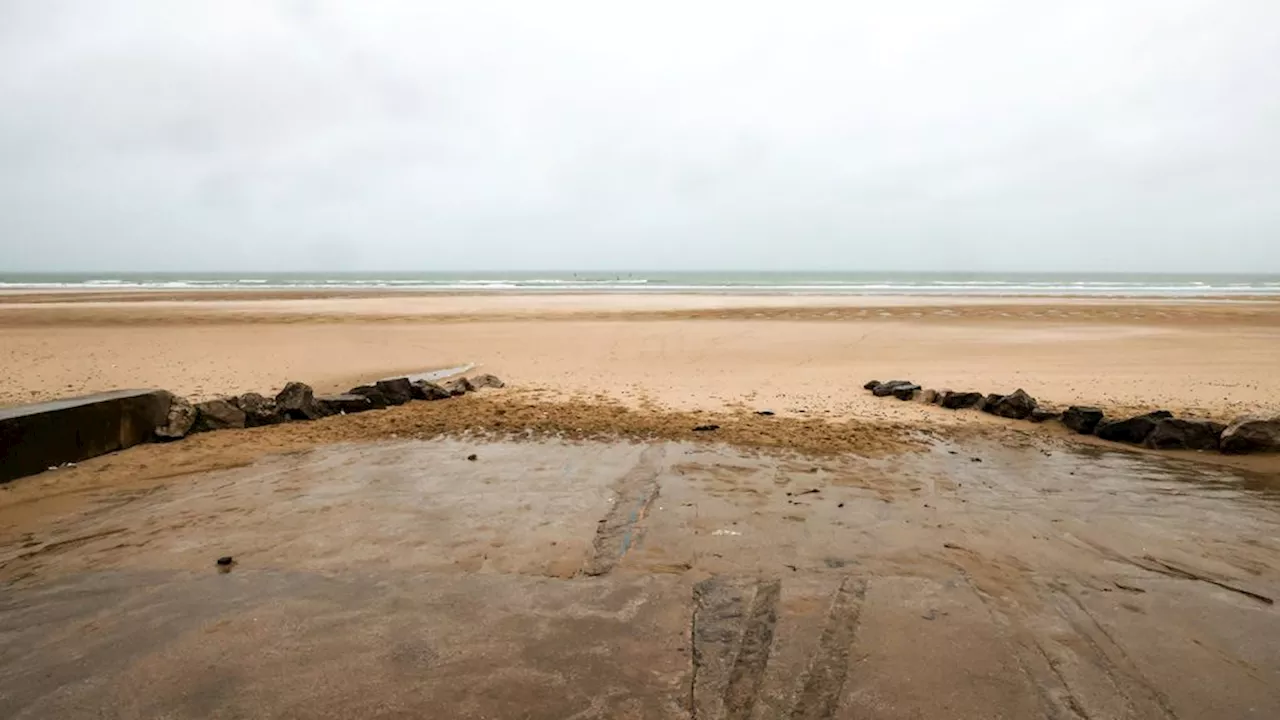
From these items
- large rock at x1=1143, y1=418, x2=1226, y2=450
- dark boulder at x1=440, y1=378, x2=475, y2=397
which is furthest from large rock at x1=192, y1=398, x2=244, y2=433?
large rock at x1=1143, y1=418, x2=1226, y2=450

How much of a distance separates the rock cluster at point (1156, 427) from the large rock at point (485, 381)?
25.1 ft

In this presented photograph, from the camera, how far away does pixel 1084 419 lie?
760cm

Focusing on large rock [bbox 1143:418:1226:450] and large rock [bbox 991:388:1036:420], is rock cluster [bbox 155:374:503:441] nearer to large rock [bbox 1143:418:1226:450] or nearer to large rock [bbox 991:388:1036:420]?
large rock [bbox 991:388:1036:420]

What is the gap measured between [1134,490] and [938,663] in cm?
393

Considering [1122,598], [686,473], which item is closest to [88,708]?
[686,473]

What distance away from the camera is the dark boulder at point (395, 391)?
9383 millimetres

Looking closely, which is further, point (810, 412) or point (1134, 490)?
point (810, 412)

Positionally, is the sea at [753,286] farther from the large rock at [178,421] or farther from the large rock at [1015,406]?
the large rock at [178,421]

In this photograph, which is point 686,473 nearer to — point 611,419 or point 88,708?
point 611,419

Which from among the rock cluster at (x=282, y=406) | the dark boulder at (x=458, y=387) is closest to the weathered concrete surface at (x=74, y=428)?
the rock cluster at (x=282, y=406)

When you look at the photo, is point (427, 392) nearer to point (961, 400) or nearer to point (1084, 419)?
point (961, 400)

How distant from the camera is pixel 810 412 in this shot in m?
8.73

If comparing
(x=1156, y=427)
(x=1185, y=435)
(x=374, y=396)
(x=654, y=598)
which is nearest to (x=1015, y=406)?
(x=1156, y=427)

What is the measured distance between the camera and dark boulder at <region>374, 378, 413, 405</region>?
938 cm
